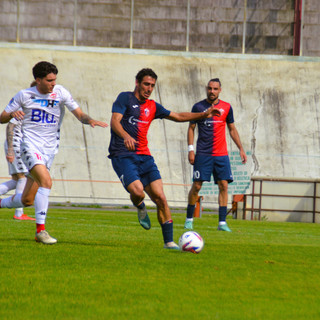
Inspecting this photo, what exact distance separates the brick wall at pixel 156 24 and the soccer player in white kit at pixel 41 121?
20524 millimetres

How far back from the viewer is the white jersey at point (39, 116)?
8.80m

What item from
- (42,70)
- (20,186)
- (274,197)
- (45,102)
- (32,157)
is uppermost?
(42,70)

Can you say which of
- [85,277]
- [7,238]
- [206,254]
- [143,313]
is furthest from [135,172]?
[143,313]

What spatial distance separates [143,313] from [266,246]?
488 centimetres

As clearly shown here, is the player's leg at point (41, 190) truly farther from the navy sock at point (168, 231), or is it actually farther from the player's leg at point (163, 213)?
the navy sock at point (168, 231)

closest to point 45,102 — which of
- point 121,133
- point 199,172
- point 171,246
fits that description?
point 121,133

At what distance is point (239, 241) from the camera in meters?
9.85

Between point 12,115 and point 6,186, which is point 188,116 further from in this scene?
point 6,186

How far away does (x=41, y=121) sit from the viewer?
349 inches

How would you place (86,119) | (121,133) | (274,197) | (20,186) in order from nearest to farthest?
(121,133) → (86,119) → (20,186) → (274,197)

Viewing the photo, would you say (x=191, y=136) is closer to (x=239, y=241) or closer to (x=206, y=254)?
(x=239, y=241)

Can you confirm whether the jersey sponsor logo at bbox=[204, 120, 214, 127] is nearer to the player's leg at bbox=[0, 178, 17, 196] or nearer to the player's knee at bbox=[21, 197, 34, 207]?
the player's leg at bbox=[0, 178, 17, 196]

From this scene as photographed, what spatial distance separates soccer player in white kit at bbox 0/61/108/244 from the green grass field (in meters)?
0.67

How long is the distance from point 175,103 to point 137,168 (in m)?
19.2
